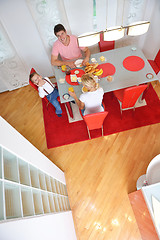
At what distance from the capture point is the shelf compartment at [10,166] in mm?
1342

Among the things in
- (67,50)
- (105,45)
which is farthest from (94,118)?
(105,45)

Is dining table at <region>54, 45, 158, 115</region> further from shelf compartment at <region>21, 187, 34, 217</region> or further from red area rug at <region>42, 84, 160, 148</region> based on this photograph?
shelf compartment at <region>21, 187, 34, 217</region>

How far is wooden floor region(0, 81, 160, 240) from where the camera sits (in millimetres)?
2457

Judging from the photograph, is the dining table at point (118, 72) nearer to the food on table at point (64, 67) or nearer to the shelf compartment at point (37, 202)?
the food on table at point (64, 67)

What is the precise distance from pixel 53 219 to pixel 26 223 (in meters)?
0.61

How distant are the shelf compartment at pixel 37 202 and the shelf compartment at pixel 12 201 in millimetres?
319

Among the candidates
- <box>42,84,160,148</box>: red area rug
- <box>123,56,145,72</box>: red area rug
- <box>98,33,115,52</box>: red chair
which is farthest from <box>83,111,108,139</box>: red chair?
<box>98,33,115,52</box>: red chair

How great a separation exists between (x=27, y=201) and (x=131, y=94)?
1983 mm

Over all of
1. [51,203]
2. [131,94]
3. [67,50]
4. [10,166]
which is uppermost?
[67,50]

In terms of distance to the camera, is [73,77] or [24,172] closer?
[24,172]

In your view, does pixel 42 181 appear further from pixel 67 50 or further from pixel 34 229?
pixel 67 50

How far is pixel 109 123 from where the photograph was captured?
323 centimetres

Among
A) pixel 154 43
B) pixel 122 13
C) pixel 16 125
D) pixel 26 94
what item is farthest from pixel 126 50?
pixel 16 125

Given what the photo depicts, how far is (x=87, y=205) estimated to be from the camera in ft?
8.59
